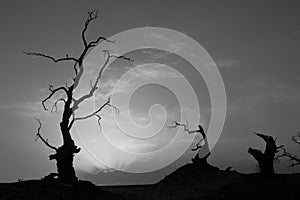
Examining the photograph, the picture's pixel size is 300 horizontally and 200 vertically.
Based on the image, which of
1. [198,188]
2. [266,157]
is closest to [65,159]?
[198,188]

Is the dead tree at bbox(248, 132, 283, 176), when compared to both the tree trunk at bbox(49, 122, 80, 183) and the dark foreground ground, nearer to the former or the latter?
the dark foreground ground

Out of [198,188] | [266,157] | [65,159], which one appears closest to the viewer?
[266,157]

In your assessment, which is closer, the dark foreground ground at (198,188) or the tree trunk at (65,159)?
the dark foreground ground at (198,188)

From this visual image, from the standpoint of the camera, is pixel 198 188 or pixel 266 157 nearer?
pixel 266 157

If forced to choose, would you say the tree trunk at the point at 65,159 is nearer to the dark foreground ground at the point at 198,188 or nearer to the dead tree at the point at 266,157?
the dark foreground ground at the point at 198,188

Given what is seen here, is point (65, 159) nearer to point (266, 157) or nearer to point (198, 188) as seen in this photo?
point (198, 188)

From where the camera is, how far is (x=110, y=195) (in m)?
29.1

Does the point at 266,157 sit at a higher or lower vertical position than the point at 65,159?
lower

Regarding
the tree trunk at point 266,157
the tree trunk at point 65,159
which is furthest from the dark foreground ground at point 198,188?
the tree trunk at point 65,159

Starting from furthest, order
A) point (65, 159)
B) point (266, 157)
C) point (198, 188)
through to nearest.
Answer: point (198, 188)
point (65, 159)
point (266, 157)

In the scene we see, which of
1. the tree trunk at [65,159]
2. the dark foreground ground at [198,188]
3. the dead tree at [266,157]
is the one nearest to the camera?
the dark foreground ground at [198,188]

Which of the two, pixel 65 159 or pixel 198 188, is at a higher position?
pixel 65 159

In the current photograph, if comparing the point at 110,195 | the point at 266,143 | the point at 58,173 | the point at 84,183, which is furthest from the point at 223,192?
the point at 58,173

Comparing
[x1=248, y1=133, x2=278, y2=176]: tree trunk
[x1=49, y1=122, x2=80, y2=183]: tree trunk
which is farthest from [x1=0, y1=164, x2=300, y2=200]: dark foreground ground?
[x1=49, y1=122, x2=80, y2=183]: tree trunk
